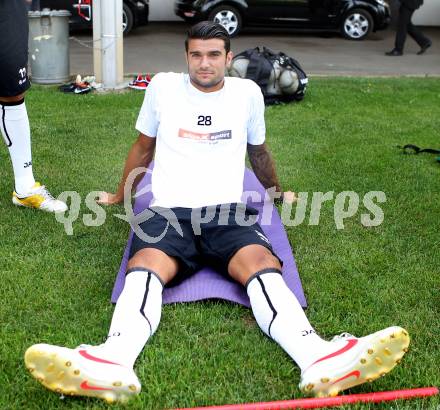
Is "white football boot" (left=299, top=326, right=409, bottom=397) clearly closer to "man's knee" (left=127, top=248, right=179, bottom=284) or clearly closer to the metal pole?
"man's knee" (left=127, top=248, right=179, bottom=284)

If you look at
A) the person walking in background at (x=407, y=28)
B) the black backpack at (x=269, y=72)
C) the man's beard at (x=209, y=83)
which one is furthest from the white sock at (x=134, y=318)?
the person walking in background at (x=407, y=28)

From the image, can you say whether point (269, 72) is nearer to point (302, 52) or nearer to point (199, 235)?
point (199, 235)

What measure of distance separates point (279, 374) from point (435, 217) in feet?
7.16

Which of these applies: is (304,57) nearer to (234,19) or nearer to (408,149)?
(234,19)

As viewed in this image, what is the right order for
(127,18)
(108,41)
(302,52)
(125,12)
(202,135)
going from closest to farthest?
(202,135), (108,41), (302,52), (125,12), (127,18)

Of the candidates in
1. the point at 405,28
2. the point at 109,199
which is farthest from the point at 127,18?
the point at 109,199

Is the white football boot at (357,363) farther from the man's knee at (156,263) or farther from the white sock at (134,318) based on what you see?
the man's knee at (156,263)

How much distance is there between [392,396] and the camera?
2.26m

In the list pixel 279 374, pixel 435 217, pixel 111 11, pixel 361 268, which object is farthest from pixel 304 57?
pixel 279 374

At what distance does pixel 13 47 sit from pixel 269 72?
384 centimetres

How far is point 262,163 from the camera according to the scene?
3600 mm

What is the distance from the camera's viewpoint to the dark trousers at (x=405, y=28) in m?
10.8

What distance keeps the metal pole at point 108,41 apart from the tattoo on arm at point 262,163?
4448 millimetres

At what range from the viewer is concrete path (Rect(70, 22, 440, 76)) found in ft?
32.8
